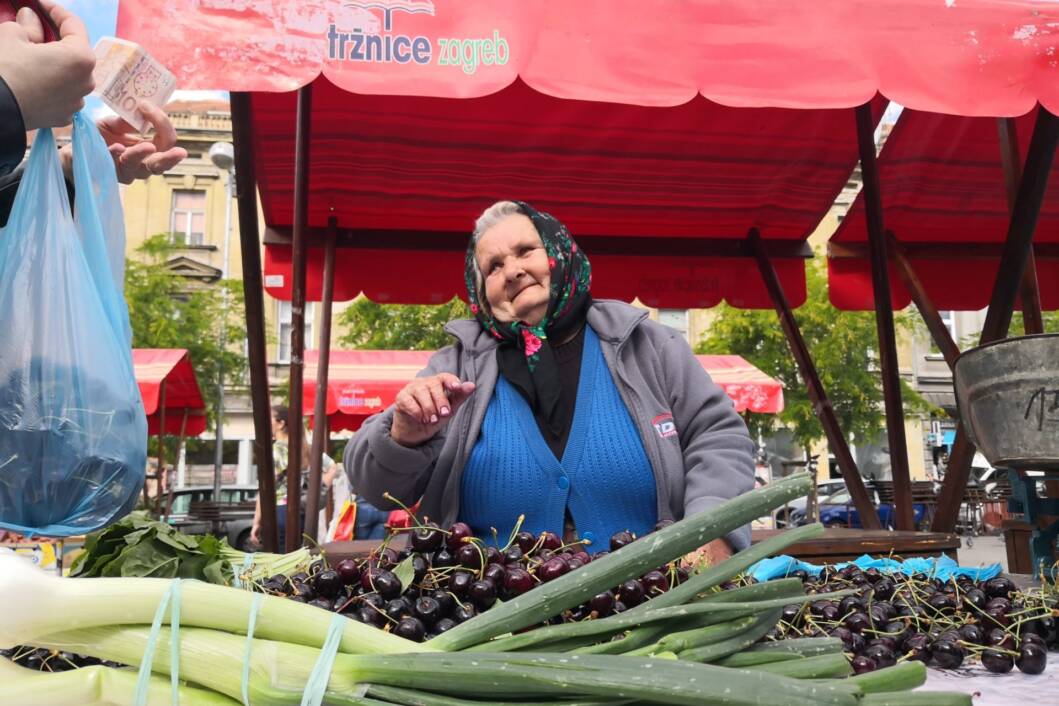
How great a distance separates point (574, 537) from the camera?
2037 mm

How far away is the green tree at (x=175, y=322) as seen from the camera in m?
18.6

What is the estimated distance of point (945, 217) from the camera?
201 inches

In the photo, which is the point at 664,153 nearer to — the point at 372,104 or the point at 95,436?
the point at 372,104

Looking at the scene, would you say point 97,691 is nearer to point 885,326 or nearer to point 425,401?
point 425,401

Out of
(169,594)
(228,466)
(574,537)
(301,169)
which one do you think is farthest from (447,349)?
(228,466)

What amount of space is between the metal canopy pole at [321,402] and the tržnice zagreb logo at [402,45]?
2130mm

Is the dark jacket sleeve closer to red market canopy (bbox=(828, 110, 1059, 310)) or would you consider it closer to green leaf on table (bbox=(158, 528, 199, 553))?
green leaf on table (bbox=(158, 528, 199, 553))

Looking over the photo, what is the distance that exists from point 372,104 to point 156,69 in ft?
6.87

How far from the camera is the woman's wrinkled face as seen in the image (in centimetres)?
221

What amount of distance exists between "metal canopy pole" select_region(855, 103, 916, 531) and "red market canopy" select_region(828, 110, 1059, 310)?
666 millimetres

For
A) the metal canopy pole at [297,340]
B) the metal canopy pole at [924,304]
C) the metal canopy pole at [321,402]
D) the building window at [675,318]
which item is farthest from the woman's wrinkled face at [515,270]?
the building window at [675,318]

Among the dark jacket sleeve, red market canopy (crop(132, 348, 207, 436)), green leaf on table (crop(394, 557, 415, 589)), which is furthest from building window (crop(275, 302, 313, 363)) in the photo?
green leaf on table (crop(394, 557, 415, 589))

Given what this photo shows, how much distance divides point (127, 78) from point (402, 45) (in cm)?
98

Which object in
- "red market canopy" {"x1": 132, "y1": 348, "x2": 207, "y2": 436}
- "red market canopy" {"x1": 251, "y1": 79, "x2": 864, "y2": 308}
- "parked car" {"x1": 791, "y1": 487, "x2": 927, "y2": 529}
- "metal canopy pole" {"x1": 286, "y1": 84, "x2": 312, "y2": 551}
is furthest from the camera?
"parked car" {"x1": 791, "y1": 487, "x2": 927, "y2": 529}
